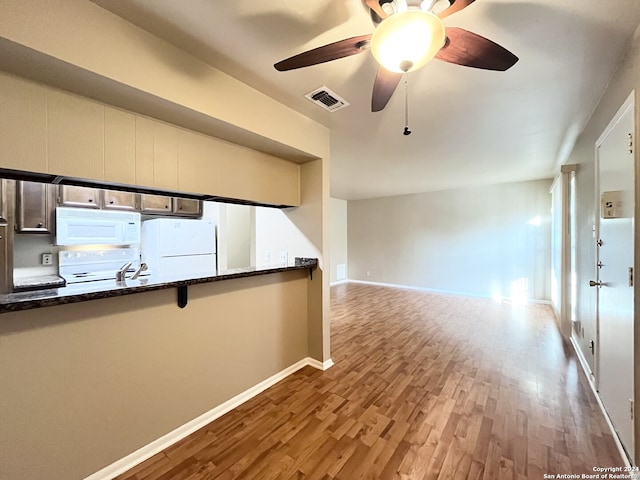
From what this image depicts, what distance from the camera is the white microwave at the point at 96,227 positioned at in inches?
110

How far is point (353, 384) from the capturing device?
7.51 feet

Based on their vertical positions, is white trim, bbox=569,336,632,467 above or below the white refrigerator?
below

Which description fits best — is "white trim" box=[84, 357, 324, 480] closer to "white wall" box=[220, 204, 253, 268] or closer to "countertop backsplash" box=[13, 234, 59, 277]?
"countertop backsplash" box=[13, 234, 59, 277]

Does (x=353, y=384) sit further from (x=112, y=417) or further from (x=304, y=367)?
(x=112, y=417)

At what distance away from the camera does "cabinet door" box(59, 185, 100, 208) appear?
9.29 feet

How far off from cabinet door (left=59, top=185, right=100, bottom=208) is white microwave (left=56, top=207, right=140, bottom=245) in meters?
0.07

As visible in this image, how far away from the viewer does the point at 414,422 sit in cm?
181

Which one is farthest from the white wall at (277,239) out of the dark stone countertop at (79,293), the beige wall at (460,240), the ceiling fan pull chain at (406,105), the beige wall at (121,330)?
the beige wall at (460,240)

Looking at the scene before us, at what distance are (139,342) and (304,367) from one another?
157cm

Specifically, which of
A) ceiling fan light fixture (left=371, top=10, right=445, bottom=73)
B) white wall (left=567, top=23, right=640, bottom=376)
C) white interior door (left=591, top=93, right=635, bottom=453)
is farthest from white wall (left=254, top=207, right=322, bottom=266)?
white wall (left=567, top=23, right=640, bottom=376)

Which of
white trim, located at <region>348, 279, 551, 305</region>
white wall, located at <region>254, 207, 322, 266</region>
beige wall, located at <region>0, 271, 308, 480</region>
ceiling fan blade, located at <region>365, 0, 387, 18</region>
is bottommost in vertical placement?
white trim, located at <region>348, 279, 551, 305</region>

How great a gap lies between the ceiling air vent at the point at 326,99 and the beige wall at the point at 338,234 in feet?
16.3

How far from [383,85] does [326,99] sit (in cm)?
73

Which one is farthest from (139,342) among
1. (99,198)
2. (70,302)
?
(99,198)
